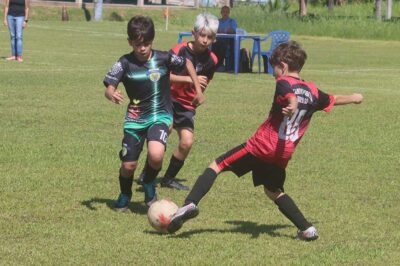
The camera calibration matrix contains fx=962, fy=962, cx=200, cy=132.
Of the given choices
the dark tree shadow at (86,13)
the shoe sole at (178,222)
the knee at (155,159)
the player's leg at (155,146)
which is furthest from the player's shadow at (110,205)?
the dark tree shadow at (86,13)

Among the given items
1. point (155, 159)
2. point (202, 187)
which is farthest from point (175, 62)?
point (202, 187)

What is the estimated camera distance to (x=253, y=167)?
750 cm

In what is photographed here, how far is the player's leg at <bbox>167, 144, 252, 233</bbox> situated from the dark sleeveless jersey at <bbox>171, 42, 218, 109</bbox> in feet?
6.13

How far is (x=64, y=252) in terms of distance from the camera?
682 centimetres

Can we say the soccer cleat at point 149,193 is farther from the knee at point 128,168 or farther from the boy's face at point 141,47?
the boy's face at point 141,47

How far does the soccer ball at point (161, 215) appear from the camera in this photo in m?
7.30

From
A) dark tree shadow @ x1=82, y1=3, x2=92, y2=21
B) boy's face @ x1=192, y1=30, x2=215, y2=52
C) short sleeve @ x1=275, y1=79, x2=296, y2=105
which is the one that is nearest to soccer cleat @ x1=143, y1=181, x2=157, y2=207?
boy's face @ x1=192, y1=30, x2=215, y2=52

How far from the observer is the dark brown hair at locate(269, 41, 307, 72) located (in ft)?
24.0

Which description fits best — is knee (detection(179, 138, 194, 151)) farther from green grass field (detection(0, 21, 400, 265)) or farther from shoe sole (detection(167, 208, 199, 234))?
shoe sole (detection(167, 208, 199, 234))

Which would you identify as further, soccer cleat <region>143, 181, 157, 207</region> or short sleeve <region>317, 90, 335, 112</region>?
soccer cleat <region>143, 181, 157, 207</region>

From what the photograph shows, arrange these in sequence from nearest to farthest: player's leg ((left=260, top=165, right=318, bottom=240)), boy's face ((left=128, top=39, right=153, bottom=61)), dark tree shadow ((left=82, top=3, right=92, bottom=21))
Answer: player's leg ((left=260, top=165, right=318, bottom=240)) → boy's face ((left=128, top=39, right=153, bottom=61)) → dark tree shadow ((left=82, top=3, right=92, bottom=21))

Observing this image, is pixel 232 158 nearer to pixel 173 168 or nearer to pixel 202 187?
pixel 202 187

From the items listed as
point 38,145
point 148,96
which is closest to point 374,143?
point 38,145

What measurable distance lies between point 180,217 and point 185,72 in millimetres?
2333
